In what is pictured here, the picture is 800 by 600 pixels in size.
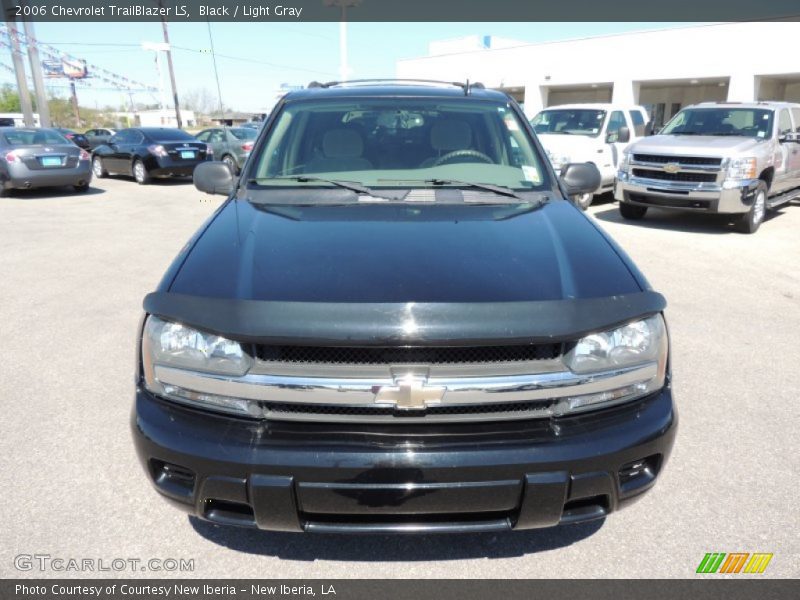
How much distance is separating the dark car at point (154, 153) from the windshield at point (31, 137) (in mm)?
2728

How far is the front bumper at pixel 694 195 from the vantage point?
877 centimetres

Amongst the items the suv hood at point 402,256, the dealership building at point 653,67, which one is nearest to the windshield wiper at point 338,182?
the suv hood at point 402,256

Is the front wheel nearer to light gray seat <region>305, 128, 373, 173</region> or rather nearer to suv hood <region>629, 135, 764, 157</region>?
suv hood <region>629, 135, 764, 157</region>

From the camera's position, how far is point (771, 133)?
9.53m

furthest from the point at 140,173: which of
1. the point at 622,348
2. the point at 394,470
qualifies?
the point at 622,348

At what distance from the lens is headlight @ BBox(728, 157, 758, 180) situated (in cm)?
870

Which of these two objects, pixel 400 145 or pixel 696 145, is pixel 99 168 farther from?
pixel 400 145

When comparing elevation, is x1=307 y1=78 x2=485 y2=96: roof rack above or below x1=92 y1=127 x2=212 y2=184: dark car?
above

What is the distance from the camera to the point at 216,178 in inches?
138

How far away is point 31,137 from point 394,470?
47.3ft

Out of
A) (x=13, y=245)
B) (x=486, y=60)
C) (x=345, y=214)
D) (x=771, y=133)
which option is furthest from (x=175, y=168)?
(x=486, y=60)

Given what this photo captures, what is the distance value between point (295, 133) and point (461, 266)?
1.79 m

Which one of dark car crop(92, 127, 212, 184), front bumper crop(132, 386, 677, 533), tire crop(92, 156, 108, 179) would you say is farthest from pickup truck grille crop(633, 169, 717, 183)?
tire crop(92, 156, 108, 179)

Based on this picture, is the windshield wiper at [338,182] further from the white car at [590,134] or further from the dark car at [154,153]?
the dark car at [154,153]
